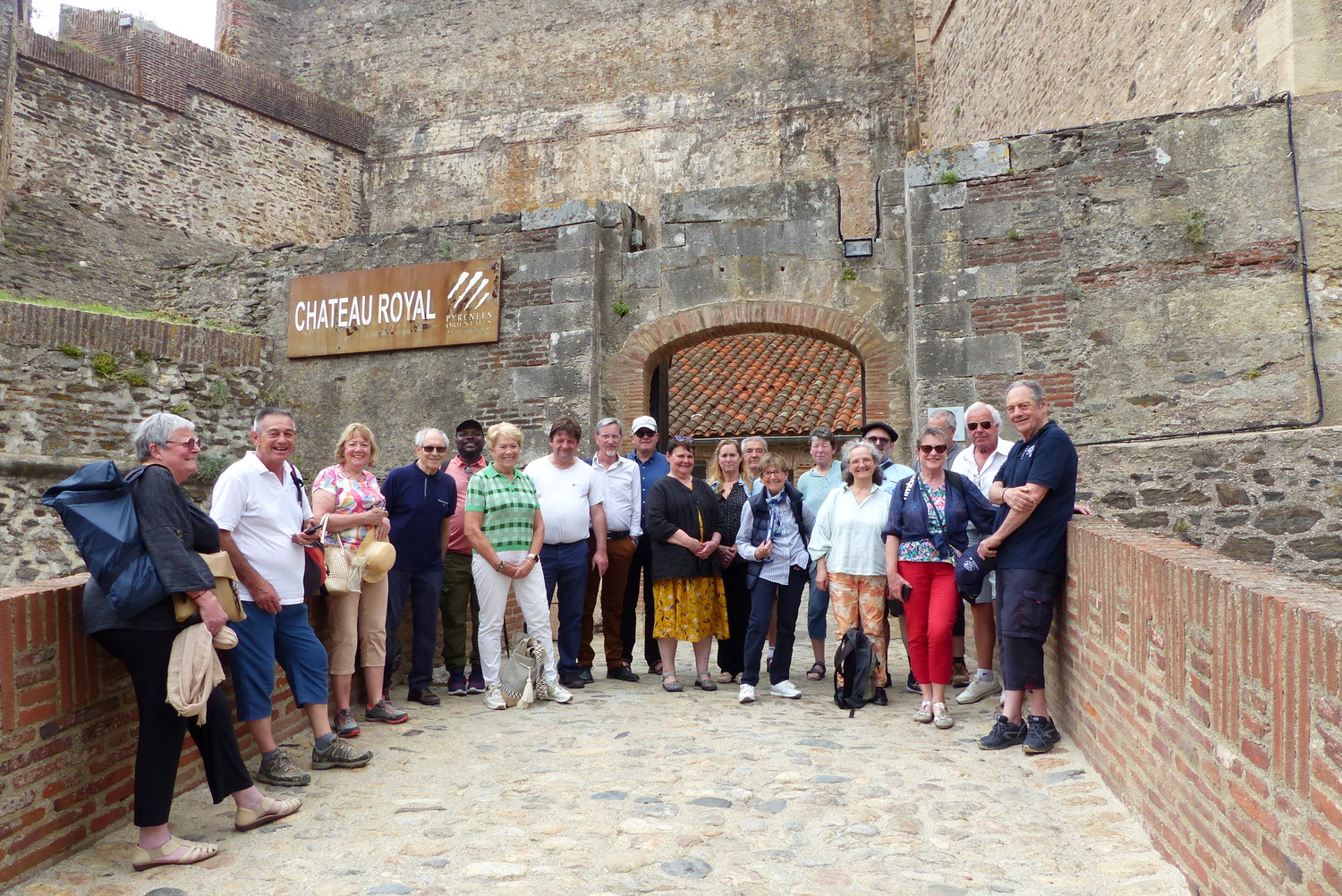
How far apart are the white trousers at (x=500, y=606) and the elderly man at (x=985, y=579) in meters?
2.31

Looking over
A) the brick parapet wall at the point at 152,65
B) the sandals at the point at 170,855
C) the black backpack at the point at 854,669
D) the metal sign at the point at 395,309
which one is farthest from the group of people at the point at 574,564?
the brick parapet wall at the point at 152,65

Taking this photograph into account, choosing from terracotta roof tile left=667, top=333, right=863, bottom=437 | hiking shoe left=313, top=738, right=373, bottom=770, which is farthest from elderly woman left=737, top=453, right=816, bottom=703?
terracotta roof tile left=667, top=333, right=863, bottom=437

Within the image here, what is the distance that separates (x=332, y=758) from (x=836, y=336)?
5649 millimetres

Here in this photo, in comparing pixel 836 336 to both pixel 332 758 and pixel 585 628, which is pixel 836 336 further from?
pixel 332 758

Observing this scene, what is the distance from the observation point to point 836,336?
8.59m

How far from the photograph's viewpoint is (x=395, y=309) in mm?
9414

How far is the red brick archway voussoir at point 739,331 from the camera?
27.7 ft

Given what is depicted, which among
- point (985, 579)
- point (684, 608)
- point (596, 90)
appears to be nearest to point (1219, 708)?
point (985, 579)

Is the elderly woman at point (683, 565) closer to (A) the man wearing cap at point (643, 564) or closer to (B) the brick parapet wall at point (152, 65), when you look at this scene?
(A) the man wearing cap at point (643, 564)

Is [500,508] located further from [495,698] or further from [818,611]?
[818,611]

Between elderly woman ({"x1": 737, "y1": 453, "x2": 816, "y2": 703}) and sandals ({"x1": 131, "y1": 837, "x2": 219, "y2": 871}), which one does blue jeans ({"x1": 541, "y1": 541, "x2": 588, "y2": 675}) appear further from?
sandals ({"x1": 131, "y1": 837, "x2": 219, "y2": 871})

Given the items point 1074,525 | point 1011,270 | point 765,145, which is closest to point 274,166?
point 765,145

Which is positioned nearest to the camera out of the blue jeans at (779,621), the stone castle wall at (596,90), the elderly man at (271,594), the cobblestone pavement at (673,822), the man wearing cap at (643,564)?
the cobblestone pavement at (673,822)

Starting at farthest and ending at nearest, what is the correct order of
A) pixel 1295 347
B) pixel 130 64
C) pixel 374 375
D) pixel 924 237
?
pixel 130 64, pixel 374 375, pixel 924 237, pixel 1295 347
